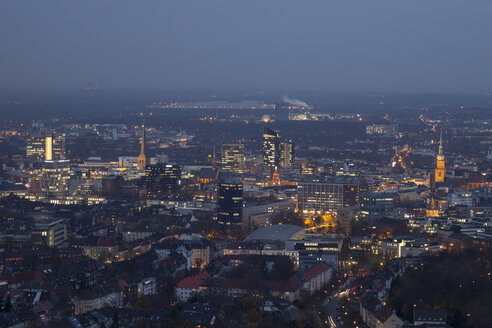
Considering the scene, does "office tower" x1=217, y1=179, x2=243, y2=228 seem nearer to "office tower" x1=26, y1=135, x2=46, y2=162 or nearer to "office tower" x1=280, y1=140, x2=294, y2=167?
"office tower" x1=280, y1=140, x2=294, y2=167

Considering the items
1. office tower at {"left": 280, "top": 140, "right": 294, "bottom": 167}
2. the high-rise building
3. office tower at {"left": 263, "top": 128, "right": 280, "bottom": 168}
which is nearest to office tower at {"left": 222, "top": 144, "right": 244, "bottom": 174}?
office tower at {"left": 263, "top": 128, "right": 280, "bottom": 168}

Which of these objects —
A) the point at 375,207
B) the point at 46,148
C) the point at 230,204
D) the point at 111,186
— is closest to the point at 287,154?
the point at 46,148

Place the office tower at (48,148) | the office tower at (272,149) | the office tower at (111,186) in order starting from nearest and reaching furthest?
1. the office tower at (111,186)
2. the office tower at (272,149)
3. the office tower at (48,148)

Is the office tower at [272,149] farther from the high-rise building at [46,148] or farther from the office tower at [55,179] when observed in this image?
the office tower at [55,179]

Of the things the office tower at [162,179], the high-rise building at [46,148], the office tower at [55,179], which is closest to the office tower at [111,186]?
the office tower at [162,179]

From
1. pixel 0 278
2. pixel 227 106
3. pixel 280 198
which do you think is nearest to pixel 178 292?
pixel 0 278

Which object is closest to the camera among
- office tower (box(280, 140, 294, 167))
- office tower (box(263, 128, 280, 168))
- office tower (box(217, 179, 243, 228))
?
office tower (box(217, 179, 243, 228))
